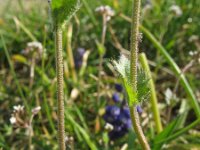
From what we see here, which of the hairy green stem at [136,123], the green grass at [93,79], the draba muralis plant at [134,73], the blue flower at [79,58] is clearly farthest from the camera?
the blue flower at [79,58]

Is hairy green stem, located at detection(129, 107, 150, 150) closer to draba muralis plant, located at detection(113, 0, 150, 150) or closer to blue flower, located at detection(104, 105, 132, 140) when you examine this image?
draba muralis plant, located at detection(113, 0, 150, 150)

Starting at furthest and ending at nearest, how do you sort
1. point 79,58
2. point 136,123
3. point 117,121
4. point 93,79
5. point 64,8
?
point 79,58
point 93,79
point 117,121
point 136,123
point 64,8

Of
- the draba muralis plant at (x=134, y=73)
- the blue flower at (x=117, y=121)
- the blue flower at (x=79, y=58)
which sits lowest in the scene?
the blue flower at (x=117, y=121)

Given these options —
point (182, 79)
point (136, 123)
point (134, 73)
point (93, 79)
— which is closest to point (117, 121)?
point (182, 79)

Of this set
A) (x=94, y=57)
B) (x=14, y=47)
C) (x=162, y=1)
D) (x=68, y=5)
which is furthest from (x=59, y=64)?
(x=162, y=1)

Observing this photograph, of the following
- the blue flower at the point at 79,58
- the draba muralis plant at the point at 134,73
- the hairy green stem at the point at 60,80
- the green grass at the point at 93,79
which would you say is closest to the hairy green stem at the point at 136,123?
the draba muralis plant at the point at 134,73

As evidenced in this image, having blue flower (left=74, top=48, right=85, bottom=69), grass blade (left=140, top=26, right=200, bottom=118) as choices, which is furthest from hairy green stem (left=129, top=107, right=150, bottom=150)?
blue flower (left=74, top=48, right=85, bottom=69)

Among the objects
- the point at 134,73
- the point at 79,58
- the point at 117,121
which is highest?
the point at 79,58

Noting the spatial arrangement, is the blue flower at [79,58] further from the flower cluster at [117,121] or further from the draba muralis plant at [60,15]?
the draba muralis plant at [60,15]

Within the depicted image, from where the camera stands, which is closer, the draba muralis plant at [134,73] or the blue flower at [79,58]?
the draba muralis plant at [134,73]

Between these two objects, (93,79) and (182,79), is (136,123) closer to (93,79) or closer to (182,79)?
(182,79)

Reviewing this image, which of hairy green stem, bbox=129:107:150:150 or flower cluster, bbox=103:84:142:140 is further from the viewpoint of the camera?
flower cluster, bbox=103:84:142:140
